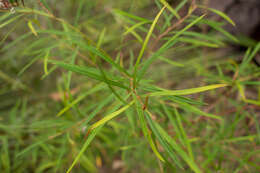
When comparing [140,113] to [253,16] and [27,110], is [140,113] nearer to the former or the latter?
[27,110]

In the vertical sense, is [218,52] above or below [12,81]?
below

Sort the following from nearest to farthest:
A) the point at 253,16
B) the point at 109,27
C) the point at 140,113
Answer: the point at 140,113, the point at 253,16, the point at 109,27

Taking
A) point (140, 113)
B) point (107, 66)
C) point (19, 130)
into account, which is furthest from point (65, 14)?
point (140, 113)

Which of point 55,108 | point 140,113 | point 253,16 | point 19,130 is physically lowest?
point 253,16

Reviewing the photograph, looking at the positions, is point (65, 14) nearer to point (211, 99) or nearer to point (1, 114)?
point (1, 114)

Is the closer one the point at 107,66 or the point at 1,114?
the point at 1,114

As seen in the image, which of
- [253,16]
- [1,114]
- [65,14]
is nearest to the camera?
[1,114]

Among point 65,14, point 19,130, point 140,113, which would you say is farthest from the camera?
point 65,14

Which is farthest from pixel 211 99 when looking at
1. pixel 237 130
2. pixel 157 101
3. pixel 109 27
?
pixel 109 27

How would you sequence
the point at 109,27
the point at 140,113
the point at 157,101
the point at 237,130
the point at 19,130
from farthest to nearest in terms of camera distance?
1. the point at 109,27
2. the point at 237,130
3. the point at 19,130
4. the point at 157,101
5. the point at 140,113
